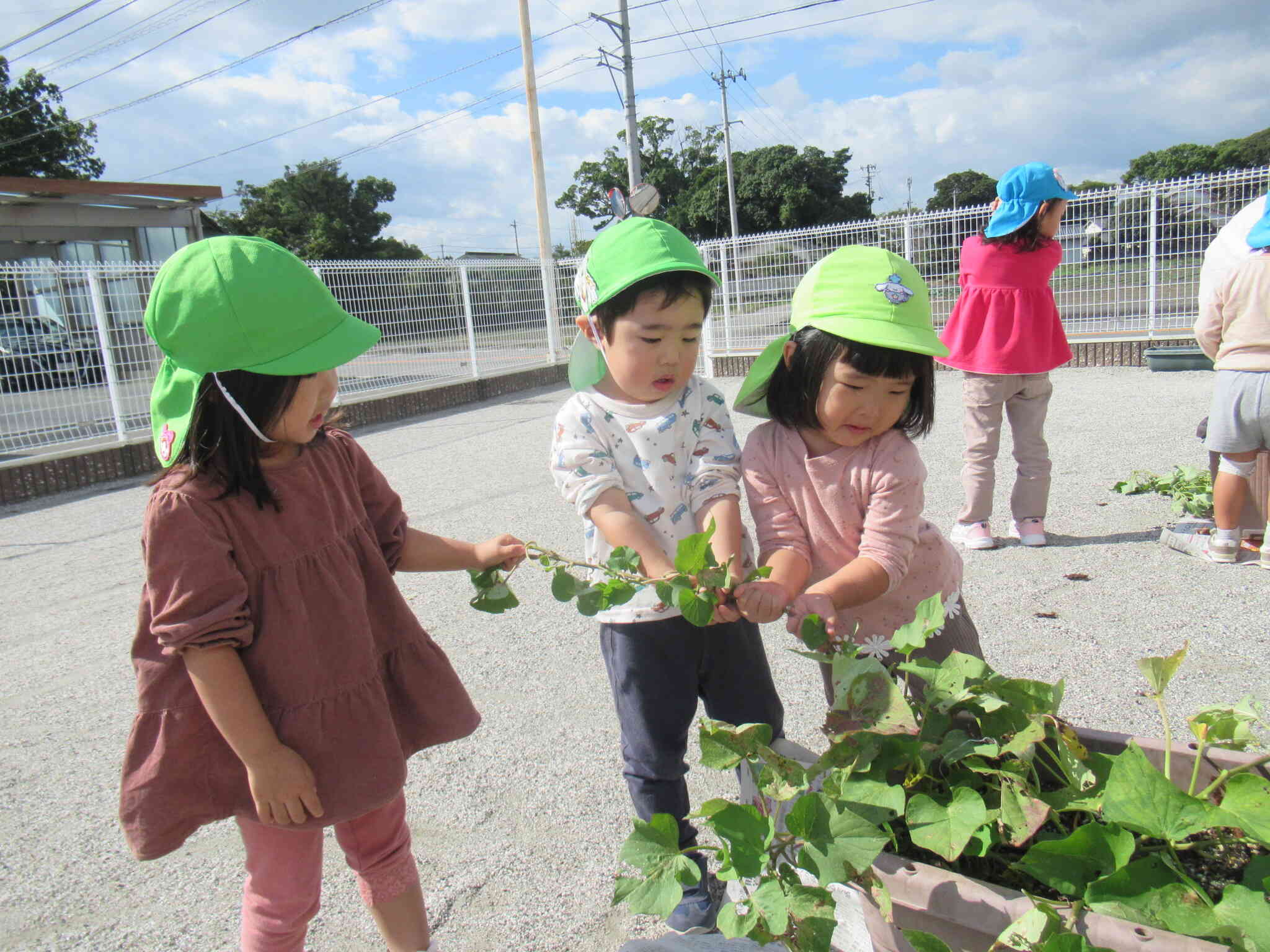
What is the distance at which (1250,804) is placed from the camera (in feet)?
3.05

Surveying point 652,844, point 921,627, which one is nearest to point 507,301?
point 921,627

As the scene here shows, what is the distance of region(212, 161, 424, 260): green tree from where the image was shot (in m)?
34.1

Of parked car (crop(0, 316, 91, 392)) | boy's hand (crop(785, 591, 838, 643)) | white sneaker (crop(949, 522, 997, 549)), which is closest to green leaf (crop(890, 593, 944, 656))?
boy's hand (crop(785, 591, 838, 643))

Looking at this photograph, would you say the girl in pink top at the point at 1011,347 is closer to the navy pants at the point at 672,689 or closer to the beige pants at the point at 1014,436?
the beige pants at the point at 1014,436

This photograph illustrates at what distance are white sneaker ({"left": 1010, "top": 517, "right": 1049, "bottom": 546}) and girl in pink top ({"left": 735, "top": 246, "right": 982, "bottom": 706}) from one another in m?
2.26

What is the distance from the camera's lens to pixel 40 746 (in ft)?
8.71

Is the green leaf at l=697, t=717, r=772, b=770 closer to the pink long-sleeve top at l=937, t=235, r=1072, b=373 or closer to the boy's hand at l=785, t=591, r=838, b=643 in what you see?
the boy's hand at l=785, t=591, r=838, b=643

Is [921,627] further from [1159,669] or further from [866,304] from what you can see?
[866,304]

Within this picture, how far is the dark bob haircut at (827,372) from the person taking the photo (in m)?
1.51

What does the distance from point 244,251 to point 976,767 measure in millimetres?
1254

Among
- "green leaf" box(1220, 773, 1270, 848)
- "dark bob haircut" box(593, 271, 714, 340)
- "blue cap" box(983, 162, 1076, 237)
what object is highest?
"blue cap" box(983, 162, 1076, 237)

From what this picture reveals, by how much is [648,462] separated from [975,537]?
8.60 ft

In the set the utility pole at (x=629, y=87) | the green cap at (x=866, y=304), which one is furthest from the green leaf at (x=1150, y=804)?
the utility pole at (x=629, y=87)

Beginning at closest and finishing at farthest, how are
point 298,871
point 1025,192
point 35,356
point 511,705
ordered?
point 298,871, point 511,705, point 1025,192, point 35,356
